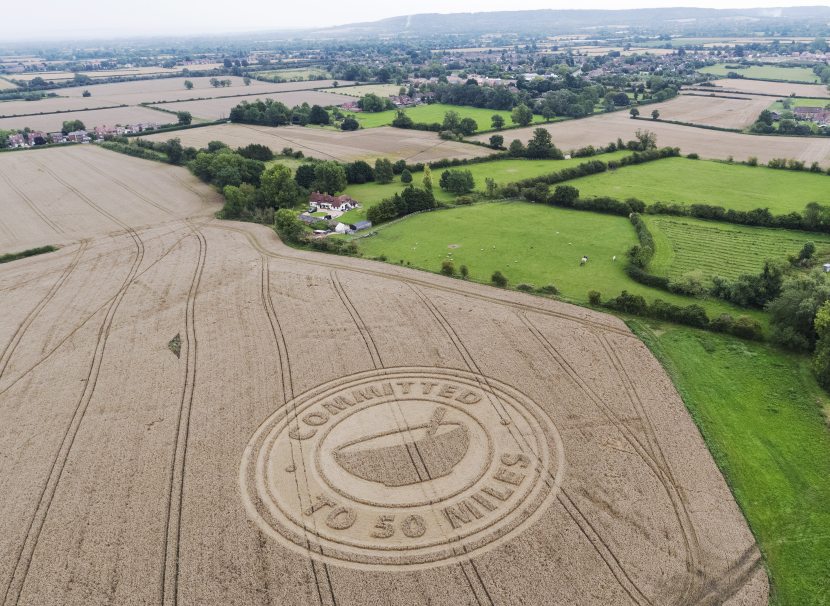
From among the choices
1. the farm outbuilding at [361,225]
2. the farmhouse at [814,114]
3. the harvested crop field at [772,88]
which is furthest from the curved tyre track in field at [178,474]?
the harvested crop field at [772,88]

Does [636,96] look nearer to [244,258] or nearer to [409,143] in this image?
[409,143]

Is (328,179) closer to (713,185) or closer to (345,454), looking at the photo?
(345,454)

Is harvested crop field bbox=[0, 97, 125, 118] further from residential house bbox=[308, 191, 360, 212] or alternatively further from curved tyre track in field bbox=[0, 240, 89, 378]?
residential house bbox=[308, 191, 360, 212]

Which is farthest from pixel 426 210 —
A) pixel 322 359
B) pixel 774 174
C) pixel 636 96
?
pixel 636 96

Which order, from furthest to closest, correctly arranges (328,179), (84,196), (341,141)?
(341,141) < (84,196) < (328,179)

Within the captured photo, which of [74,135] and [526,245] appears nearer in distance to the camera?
[526,245]

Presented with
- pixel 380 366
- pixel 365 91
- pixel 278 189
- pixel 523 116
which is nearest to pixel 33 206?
pixel 278 189
